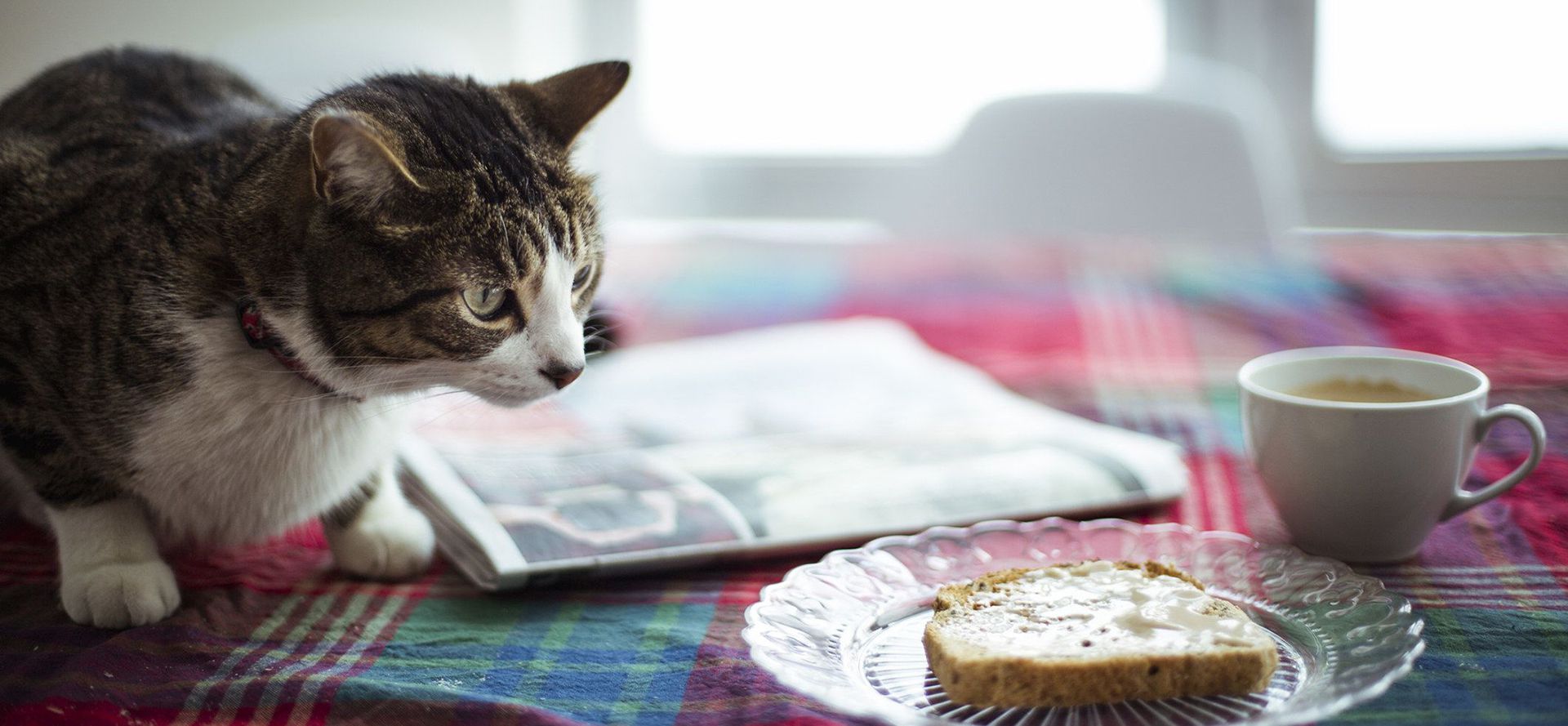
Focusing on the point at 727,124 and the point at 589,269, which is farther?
the point at 727,124

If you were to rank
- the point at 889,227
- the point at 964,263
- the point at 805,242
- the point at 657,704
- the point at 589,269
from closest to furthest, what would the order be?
1. the point at 657,704
2. the point at 589,269
3. the point at 964,263
4. the point at 805,242
5. the point at 889,227

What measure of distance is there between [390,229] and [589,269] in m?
0.18

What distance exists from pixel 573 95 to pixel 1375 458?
59 cm

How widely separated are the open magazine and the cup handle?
0.61ft

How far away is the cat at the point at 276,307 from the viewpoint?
2.23 feet

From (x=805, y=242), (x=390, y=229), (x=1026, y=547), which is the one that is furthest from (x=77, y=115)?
(x=805, y=242)

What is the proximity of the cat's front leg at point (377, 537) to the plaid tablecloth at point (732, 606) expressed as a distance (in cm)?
2

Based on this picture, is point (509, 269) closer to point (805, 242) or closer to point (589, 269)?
point (589, 269)

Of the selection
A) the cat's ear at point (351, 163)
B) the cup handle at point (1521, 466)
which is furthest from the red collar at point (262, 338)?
the cup handle at point (1521, 466)

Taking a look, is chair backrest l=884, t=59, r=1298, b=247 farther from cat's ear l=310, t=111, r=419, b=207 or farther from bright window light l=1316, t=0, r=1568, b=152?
cat's ear l=310, t=111, r=419, b=207

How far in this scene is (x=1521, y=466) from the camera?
71 cm

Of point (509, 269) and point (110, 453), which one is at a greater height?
point (509, 269)

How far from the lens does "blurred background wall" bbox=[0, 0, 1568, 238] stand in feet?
6.38

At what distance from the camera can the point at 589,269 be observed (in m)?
0.81
